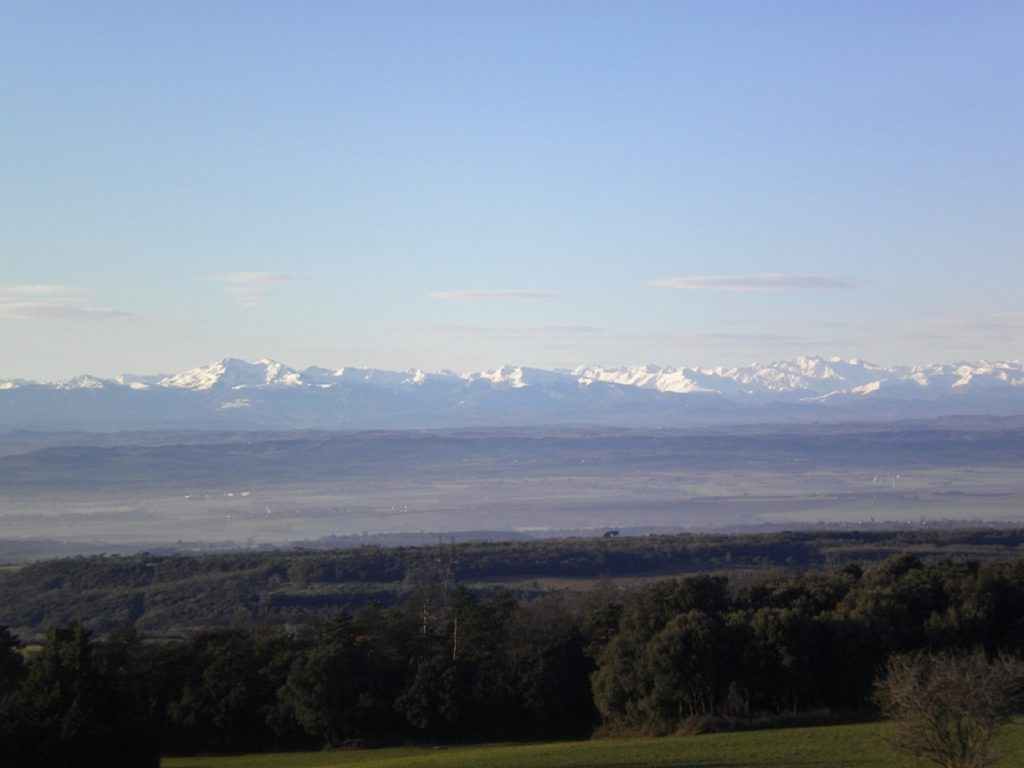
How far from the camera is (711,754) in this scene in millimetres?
19766

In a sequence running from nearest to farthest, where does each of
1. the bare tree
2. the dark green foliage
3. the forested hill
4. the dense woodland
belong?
the bare tree, the dark green foliage, the dense woodland, the forested hill

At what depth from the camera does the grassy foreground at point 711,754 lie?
60.8ft

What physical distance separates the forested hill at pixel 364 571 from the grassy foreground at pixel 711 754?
20.8 m

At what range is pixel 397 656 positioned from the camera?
95.0ft

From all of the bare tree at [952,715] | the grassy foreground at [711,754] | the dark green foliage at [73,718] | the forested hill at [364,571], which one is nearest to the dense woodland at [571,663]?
the grassy foreground at [711,754]

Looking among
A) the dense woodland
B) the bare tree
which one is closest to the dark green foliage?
the dense woodland

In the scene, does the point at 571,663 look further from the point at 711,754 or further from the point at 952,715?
the point at 952,715

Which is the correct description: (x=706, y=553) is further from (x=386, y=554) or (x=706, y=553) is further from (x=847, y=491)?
(x=847, y=491)

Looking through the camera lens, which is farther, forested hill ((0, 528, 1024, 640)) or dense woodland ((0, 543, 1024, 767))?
forested hill ((0, 528, 1024, 640))

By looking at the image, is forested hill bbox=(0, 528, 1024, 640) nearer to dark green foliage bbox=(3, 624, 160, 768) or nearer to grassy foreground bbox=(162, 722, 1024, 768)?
grassy foreground bbox=(162, 722, 1024, 768)

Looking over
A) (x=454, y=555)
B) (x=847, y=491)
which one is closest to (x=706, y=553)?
(x=454, y=555)

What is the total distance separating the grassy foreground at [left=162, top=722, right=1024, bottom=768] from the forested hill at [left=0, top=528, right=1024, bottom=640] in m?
20.8

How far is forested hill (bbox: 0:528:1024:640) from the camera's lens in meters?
45.8

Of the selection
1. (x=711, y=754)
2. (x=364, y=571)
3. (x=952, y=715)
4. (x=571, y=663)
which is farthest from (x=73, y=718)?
(x=364, y=571)
